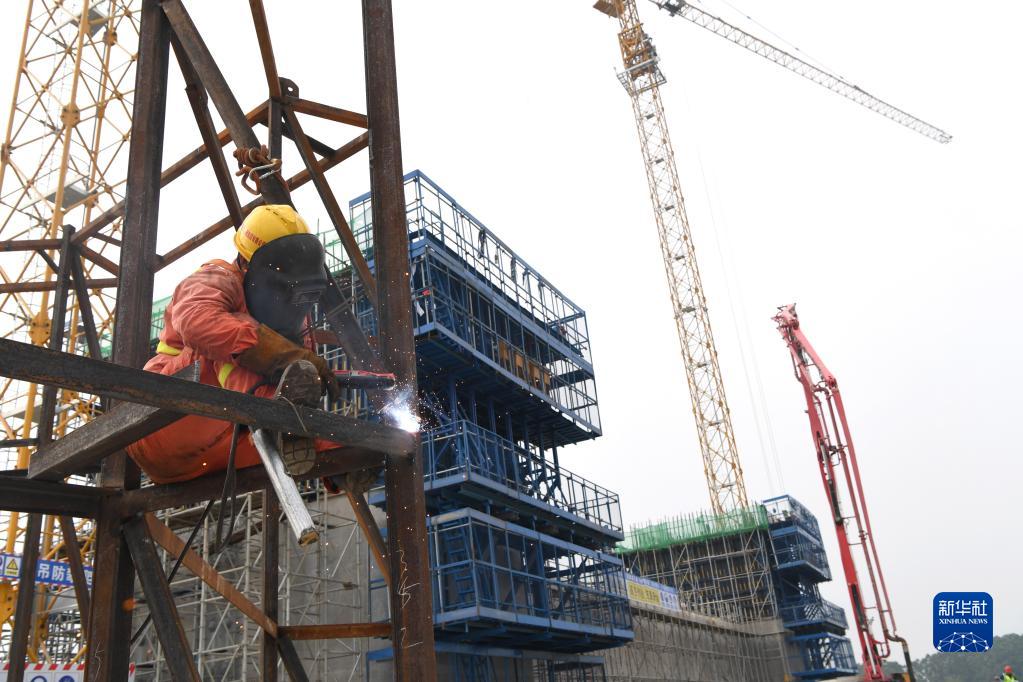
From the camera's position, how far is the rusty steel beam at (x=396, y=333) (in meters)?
3.97

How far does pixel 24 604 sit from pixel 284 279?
9.22ft

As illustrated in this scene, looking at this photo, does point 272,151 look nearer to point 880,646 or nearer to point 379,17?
point 379,17

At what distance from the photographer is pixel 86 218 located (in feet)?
105

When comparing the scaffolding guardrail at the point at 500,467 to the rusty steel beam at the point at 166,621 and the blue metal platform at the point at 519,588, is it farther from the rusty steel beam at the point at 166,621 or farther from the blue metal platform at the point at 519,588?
the rusty steel beam at the point at 166,621

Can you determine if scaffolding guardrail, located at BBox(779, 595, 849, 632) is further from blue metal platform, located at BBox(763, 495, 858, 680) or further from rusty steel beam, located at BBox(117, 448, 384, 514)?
rusty steel beam, located at BBox(117, 448, 384, 514)

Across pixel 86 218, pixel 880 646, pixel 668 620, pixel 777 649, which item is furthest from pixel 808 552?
pixel 86 218

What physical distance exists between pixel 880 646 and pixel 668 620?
39.5 feet

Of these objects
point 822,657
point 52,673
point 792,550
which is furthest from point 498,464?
point 822,657

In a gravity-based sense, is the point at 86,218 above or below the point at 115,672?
above

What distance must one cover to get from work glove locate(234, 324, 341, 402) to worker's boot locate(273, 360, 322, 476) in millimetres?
45

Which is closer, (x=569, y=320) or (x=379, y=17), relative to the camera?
(x=379, y=17)

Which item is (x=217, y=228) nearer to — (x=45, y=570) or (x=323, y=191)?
(x=323, y=191)

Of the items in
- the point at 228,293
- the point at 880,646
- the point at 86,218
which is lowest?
the point at 880,646

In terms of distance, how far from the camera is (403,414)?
13.7 ft
